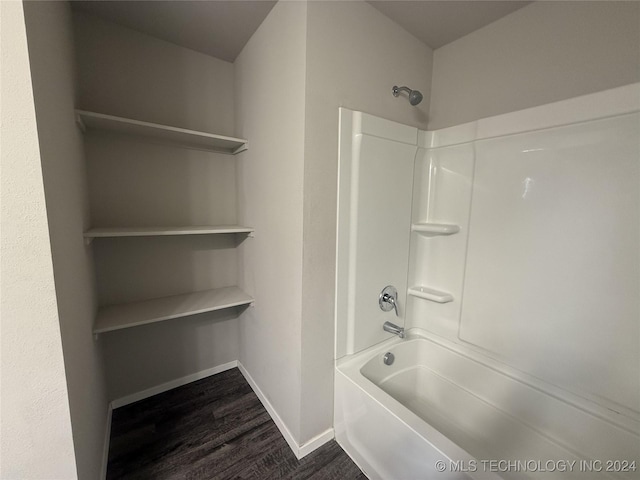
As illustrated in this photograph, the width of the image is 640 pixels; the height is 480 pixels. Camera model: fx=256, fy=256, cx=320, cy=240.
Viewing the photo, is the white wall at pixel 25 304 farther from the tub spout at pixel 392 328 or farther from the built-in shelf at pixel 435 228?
the built-in shelf at pixel 435 228

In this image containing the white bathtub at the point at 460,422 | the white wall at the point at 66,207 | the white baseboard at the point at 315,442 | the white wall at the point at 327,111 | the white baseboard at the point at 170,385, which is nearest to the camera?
the white wall at the point at 66,207

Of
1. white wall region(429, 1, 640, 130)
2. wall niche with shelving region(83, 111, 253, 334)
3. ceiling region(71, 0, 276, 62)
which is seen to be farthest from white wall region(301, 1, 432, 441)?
wall niche with shelving region(83, 111, 253, 334)

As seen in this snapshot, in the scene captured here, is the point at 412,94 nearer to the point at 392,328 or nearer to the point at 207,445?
the point at 392,328

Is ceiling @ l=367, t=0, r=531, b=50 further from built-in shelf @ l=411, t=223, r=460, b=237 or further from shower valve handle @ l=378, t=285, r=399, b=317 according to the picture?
shower valve handle @ l=378, t=285, r=399, b=317

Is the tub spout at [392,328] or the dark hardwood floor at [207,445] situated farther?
the tub spout at [392,328]

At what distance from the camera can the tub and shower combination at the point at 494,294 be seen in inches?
46.1

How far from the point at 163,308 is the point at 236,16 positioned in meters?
1.86

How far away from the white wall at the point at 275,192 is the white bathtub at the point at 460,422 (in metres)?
0.38

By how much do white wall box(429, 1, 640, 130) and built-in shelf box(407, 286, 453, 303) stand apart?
1169 mm

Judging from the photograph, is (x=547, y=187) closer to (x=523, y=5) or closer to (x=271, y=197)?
(x=523, y=5)

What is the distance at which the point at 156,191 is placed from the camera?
1.79 meters

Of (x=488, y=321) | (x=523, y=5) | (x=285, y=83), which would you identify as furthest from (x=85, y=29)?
(x=488, y=321)

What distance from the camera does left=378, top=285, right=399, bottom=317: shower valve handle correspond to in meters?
1.70

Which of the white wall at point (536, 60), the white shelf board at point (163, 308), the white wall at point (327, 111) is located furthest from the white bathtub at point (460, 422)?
the white wall at point (536, 60)
